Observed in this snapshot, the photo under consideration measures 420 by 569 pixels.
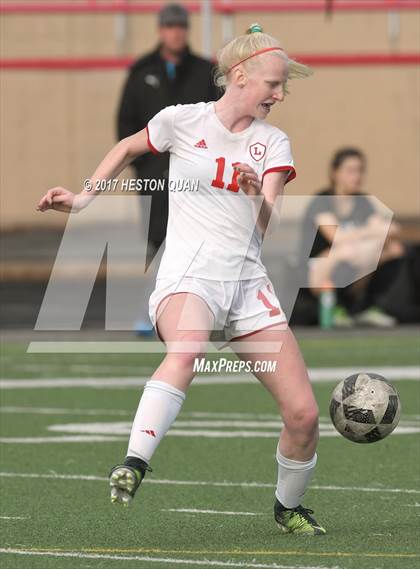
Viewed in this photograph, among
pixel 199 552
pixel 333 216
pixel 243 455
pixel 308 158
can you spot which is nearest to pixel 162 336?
pixel 199 552

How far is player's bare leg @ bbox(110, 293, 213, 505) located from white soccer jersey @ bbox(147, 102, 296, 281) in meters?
0.17

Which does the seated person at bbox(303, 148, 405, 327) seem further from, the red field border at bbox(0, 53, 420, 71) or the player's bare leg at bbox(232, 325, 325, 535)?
the player's bare leg at bbox(232, 325, 325, 535)

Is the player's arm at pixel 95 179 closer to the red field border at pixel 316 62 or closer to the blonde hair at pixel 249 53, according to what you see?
the blonde hair at pixel 249 53

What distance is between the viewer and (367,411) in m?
7.01

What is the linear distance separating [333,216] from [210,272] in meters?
9.36

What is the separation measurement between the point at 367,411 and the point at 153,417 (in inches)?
43.9

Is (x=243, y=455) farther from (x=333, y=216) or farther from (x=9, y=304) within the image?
(x=9, y=304)

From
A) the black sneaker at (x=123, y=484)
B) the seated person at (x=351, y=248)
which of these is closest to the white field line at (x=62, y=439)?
the black sneaker at (x=123, y=484)

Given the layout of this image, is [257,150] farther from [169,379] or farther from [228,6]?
[228,6]

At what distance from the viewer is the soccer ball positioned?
23.0ft

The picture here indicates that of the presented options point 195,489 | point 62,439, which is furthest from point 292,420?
point 62,439

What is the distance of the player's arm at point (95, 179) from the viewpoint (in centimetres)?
661

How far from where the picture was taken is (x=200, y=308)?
21.4 ft

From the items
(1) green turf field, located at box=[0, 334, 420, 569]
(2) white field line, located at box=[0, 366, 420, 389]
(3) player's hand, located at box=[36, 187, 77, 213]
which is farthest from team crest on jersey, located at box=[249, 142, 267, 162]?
(2) white field line, located at box=[0, 366, 420, 389]
